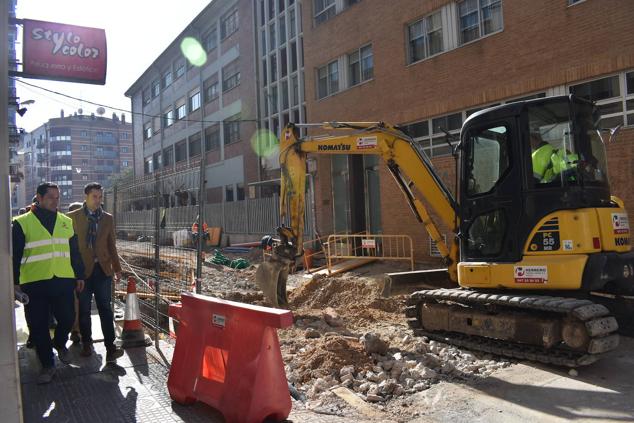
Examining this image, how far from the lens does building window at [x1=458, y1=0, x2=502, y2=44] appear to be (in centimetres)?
1309

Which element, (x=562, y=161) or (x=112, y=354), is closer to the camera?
(x=112, y=354)

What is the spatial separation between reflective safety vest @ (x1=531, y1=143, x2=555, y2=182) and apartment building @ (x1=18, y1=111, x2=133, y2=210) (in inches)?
4052

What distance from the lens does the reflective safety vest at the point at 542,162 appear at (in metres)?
6.42

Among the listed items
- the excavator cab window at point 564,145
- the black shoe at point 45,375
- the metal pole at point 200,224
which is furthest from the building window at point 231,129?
the black shoe at point 45,375

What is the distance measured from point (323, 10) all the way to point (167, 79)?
24161 mm

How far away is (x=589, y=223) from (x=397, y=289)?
12.5ft

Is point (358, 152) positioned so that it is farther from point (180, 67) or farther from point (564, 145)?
point (180, 67)

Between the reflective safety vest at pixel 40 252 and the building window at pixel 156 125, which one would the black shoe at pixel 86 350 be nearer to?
the reflective safety vest at pixel 40 252

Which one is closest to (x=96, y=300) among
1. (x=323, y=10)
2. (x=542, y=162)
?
(x=542, y=162)

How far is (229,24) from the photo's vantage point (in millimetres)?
29734

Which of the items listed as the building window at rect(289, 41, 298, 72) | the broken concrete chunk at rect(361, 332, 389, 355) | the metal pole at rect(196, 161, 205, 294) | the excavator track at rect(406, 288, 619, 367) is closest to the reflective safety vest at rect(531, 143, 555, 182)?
the excavator track at rect(406, 288, 619, 367)

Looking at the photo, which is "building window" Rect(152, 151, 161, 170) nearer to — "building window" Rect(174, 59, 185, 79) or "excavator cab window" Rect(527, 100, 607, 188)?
"building window" Rect(174, 59, 185, 79)

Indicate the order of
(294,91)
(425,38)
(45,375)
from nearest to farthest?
1. (45,375)
2. (425,38)
3. (294,91)

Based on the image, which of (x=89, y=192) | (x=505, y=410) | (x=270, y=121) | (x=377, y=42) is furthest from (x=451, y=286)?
(x=270, y=121)
